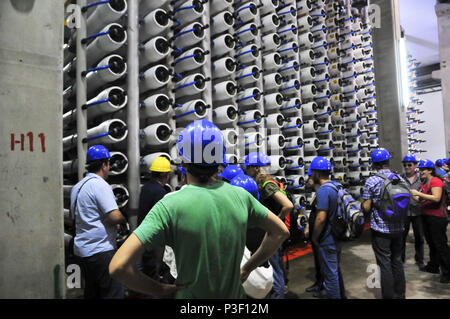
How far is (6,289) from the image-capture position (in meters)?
Result: 2.29

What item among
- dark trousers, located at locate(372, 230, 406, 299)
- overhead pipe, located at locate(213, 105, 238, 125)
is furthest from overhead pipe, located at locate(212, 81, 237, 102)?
dark trousers, located at locate(372, 230, 406, 299)

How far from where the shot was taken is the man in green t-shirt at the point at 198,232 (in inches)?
42.9

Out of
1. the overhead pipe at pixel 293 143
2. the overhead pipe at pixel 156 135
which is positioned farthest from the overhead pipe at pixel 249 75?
the overhead pipe at pixel 156 135

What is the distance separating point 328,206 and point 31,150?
8.83 ft

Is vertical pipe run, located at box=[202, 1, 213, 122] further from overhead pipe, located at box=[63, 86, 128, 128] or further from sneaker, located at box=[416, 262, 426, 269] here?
sneaker, located at box=[416, 262, 426, 269]

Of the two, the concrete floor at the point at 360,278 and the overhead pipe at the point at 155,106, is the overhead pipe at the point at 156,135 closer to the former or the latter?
the overhead pipe at the point at 155,106

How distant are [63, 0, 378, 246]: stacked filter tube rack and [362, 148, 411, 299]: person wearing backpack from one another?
1934 millimetres

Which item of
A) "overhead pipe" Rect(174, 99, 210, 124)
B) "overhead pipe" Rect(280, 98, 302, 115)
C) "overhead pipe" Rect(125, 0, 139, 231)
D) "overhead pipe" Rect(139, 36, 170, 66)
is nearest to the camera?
"overhead pipe" Rect(125, 0, 139, 231)

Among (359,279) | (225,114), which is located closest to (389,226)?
(359,279)

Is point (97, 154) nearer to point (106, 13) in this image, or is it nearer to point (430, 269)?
point (106, 13)

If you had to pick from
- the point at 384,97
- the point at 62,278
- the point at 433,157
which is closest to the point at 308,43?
the point at 384,97

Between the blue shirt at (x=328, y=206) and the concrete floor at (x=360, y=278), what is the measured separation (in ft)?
3.39

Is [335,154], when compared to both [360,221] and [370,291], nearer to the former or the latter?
[370,291]

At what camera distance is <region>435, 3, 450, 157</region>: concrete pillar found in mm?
9633
